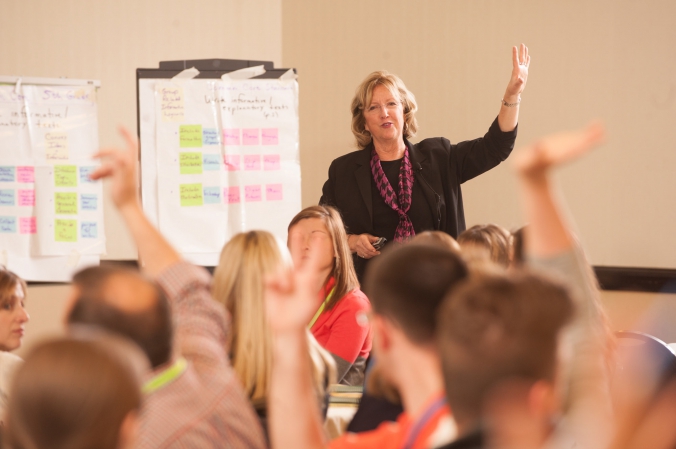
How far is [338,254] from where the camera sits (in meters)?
2.90

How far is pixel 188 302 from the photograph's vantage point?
1427 millimetres

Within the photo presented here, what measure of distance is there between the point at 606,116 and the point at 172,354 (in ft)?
11.0

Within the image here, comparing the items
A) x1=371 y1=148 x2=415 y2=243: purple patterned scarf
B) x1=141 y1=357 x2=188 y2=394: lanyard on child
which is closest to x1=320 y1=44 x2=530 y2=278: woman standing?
x1=371 y1=148 x2=415 y2=243: purple patterned scarf

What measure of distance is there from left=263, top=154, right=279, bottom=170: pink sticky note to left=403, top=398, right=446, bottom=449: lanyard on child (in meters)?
2.92

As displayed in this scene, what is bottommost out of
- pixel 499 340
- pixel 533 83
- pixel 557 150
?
pixel 499 340

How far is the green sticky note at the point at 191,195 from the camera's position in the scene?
151 inches

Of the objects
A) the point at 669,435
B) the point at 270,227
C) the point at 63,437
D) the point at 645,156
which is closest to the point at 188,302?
the point at 63,437

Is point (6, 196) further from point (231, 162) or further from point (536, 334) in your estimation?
point (536, 334)

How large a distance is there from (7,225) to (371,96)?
2.17 metres

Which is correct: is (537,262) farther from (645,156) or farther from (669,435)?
(645,156)

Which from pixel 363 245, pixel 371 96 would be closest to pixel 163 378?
pixel 363 245

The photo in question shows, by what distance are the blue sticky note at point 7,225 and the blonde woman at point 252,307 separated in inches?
105

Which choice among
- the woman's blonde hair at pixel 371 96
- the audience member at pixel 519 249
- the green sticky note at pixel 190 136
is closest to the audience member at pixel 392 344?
the audience member at pixel 519 249

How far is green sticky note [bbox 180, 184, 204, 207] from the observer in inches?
151
